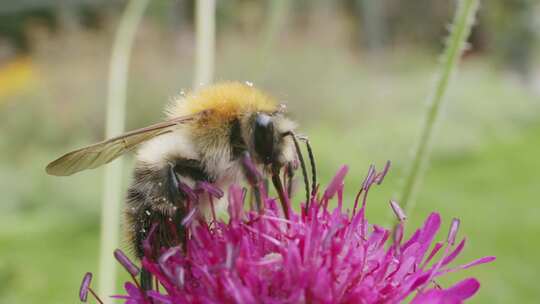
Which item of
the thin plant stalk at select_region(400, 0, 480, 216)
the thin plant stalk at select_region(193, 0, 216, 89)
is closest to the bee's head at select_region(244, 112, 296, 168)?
the thin plant stalk at select_region(400, 0, 480, 216)

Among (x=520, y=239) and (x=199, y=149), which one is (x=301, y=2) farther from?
(x=199, y=149)

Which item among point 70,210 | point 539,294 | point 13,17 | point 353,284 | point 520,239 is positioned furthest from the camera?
point 13,17

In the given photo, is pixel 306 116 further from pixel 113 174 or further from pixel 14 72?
pixel 113 174

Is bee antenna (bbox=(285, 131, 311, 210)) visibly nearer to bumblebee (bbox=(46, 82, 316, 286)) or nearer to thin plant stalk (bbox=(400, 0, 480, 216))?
bumblebee (bbox=(46, 82, 316, 286))

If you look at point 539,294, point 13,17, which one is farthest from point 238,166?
point 13,17

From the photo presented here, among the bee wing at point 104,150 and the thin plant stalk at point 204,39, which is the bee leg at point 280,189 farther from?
the thin plant stalk at point 204,39

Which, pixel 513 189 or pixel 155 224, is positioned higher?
pixel 155 224
